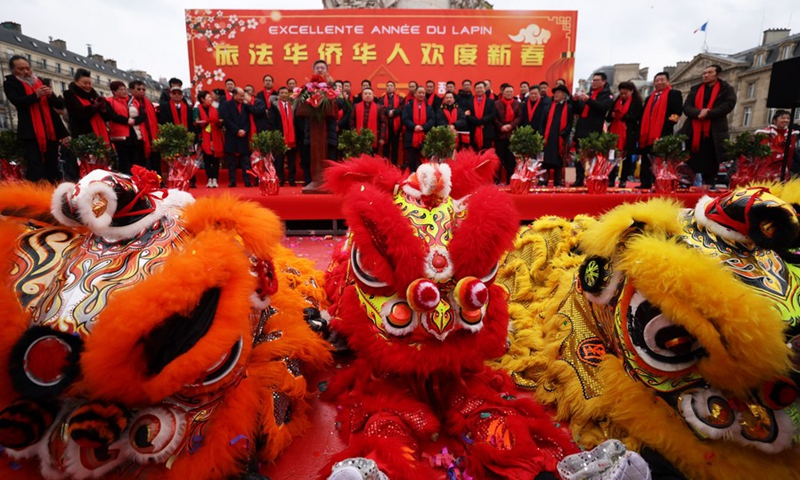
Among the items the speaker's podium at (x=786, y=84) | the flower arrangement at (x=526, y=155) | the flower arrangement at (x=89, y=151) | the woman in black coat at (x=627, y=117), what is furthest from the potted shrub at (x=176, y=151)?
the speaker's podium at (x=786, y=84)

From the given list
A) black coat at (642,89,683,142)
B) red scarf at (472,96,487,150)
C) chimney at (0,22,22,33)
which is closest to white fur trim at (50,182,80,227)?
red scarf at (472,96,487,150)

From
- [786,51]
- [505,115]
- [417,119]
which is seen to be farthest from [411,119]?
[786,51]

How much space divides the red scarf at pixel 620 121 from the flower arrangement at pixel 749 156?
51.3 inches

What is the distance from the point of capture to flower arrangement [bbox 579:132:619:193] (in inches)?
163

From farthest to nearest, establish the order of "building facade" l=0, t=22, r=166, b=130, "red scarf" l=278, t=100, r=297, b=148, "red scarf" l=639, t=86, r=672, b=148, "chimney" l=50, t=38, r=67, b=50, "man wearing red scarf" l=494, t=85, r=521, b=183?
"chimney" l=50, t=38, r=67, b=50
"building facade" l=0, t=22, r=166, b=130
"man wearing red scarf" l=494, t=85, r=521, b=183
"red scarf" l=278, t=100, r=297, b=148
"red scarf" l=639, t=86, r=672, b=148

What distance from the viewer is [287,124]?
627 cm

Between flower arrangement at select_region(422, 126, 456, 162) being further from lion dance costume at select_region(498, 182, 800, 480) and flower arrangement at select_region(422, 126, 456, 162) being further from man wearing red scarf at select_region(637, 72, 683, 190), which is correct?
lion dance costume at select_region(498, 182, 800, 480)

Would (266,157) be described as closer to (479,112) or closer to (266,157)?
(266,157)

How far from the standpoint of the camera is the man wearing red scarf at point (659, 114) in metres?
5.20

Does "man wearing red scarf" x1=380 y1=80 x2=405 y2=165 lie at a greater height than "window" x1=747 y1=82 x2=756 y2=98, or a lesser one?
lesser

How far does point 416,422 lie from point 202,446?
65cm

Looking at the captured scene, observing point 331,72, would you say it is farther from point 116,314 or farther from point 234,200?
point 116,314

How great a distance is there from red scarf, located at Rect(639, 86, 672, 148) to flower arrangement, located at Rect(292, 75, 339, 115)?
405 centimetres

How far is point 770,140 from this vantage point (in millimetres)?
4719
